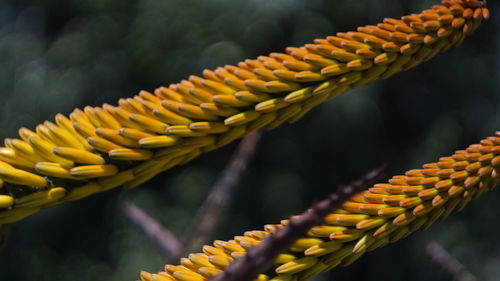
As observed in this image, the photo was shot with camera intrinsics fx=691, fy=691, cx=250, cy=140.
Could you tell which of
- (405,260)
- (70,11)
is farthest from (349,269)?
(70,11)

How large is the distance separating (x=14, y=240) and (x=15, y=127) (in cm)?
57

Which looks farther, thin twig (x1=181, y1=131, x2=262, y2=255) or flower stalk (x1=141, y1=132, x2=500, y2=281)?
thin twig (x1=181, y1=131, x2=262, y2=255)

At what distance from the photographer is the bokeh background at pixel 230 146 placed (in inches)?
136

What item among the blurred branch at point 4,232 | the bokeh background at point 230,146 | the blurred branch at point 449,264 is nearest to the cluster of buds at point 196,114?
the blurred branch at point 4,232

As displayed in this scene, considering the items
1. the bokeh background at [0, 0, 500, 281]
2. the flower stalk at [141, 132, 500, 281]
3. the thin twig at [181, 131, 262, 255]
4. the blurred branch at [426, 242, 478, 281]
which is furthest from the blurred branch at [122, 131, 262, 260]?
the bokeh background at [0, 0, 500, 281]

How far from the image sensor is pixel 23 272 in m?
3.47

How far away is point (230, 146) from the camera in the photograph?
11.6ft

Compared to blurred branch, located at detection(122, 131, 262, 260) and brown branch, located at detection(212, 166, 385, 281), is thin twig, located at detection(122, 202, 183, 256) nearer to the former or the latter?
blurred branch, located at detection(122, 131, 262, 260)

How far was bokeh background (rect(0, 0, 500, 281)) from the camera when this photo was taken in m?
3.46

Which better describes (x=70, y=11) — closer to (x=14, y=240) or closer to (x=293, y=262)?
(x=14, y=240)

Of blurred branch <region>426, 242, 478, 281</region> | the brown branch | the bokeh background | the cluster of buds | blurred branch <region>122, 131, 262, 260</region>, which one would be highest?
the bokeh background

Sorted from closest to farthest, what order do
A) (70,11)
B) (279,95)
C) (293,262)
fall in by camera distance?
(293,262), (279,95), (70,11)

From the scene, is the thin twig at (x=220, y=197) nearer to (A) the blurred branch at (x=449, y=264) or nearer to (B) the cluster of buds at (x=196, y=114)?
(B) the cluster of buds at (x=196, y=114)

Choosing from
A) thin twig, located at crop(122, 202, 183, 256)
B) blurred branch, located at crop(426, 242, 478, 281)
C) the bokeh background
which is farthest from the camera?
the bokeh background
